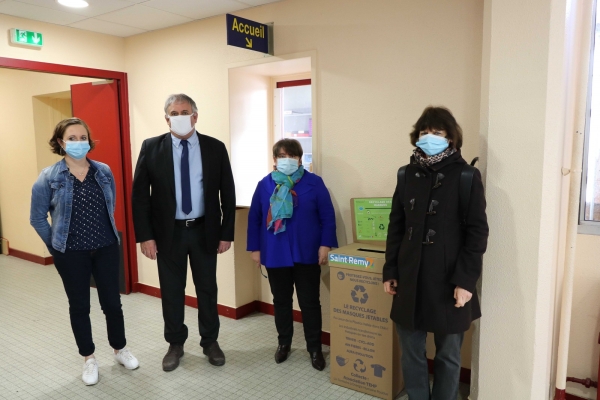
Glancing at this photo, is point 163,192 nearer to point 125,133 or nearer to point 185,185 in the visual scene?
point 185,185

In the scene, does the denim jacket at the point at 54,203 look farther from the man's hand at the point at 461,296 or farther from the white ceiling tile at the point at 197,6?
the man's hand at the point at 461,296

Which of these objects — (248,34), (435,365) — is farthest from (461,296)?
(248,34)

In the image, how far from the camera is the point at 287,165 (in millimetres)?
2783

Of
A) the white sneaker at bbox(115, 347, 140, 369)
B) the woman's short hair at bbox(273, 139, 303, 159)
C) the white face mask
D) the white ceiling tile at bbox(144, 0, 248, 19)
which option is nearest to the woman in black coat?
the woman's short hair at bbox(273, 139, 303, 159)

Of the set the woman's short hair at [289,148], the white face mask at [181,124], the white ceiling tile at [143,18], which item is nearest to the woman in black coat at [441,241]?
the woman's short hair at [289,148]

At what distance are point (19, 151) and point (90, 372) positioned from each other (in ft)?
13.5

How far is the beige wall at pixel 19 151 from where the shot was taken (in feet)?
18.3

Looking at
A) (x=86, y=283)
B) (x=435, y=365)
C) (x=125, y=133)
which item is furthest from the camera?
(x=125, y=133)

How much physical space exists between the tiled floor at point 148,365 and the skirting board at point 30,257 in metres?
1.56

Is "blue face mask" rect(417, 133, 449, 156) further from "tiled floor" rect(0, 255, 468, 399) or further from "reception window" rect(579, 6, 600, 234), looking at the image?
"tiled floor" rect(0, 255, 468, 399)

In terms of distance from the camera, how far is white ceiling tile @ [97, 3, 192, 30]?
11.1 ft

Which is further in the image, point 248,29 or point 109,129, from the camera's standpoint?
point 109,129

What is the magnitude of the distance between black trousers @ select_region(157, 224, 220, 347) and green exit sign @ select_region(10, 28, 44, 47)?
6.69ft

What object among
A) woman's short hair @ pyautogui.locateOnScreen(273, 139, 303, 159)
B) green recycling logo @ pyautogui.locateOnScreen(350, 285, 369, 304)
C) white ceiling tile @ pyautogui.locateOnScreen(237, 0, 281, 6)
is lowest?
green recycling logo @ pyautogui.locateOnScreen(350, 285, 369, 304)
